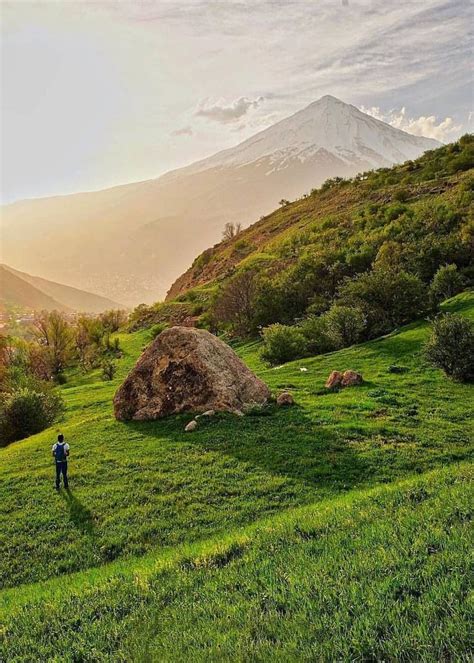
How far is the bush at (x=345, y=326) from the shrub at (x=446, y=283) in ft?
30.8

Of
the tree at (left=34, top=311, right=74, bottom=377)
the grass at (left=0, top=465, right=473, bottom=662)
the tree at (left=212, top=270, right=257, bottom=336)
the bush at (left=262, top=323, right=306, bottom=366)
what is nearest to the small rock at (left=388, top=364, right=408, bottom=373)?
the bush at (left=262, top=323, right=306, bottom=366)

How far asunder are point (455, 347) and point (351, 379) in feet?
21.0

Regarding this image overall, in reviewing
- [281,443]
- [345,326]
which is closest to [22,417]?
[281,443]

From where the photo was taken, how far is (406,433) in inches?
698

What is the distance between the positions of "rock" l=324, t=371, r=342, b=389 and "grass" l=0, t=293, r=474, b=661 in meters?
1.79

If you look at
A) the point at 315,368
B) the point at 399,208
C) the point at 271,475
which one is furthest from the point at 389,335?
the point at 399,208

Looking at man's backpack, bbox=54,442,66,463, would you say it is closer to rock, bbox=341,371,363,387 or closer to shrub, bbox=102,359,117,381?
rock, bbox=341,371,363,387

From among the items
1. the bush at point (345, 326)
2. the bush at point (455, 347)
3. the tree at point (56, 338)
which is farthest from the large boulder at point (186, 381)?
the tree at point (56, 338)

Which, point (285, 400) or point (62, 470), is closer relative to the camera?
point (62, 470)

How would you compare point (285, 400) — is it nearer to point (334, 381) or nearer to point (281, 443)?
point (334, 381)

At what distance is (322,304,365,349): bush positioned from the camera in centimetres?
3697

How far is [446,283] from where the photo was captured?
41.0 metres

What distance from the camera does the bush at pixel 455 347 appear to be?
2428 centimetres

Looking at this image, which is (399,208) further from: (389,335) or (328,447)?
(328,447)
